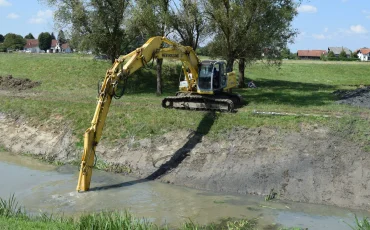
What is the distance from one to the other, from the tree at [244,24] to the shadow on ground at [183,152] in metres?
7.88

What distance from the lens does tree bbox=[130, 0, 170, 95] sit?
1096 inches

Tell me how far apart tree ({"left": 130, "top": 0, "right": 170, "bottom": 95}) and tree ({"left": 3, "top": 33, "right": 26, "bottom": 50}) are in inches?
3289

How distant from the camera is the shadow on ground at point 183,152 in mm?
16598

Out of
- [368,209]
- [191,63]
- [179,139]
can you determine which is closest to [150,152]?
[179,139]

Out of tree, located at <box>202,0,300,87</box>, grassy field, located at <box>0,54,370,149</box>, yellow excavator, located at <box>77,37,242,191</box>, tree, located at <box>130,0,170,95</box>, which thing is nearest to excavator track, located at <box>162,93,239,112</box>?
yellow excavator, located at <box>77,37,242,191</box>

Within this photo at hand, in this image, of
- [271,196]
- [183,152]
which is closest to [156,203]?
[271,196]

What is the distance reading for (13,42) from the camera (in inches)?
4277

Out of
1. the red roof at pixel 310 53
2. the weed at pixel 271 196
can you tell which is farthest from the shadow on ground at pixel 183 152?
the red roof at pixel 310 53

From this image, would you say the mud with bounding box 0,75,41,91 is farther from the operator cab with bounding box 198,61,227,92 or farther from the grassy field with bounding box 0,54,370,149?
the operator cab with bounding box 198,61,227,92

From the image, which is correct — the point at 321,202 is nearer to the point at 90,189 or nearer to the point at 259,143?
the point at 259,143

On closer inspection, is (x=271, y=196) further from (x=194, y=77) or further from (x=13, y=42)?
(x=13, y=42)

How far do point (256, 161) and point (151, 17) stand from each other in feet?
47.0

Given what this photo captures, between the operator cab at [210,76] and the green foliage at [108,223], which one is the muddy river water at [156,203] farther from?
the operator cab at [210,76]

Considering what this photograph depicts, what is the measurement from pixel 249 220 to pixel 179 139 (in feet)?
23.0
